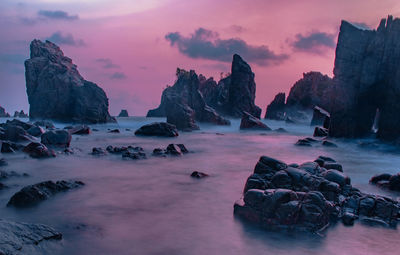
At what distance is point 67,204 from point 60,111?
174ft

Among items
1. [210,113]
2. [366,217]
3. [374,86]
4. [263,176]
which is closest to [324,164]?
[263,176]

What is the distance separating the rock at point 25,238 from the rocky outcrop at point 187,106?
Answer: 36.0 meters

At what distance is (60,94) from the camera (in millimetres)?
57844

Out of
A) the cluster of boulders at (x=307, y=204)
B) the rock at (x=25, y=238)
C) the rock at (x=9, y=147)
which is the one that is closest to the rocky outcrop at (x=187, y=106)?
the rock at (x=9, y=147)

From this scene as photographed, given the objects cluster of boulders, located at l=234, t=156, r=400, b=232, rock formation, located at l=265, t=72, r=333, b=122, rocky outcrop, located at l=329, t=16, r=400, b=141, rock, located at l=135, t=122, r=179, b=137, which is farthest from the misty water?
rock formation, located at l=265, t=72, r=333, b=122

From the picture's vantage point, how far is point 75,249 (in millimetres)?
6398

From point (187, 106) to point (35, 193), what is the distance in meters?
35.1

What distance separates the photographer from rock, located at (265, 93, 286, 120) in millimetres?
104075

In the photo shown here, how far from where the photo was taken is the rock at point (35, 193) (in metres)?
8.96

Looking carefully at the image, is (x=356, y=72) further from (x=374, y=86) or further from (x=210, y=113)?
(x=210, y=113)

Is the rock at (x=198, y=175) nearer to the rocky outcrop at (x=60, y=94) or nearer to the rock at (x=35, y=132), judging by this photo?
the rock at (x=35, y=132)

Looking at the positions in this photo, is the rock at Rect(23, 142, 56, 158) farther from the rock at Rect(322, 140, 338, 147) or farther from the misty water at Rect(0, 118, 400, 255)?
the rock at Rect(322, 140, 338, 147)

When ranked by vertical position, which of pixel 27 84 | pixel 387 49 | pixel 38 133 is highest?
pixel 387 49

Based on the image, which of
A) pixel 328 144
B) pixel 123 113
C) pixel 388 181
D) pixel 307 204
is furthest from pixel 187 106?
pixel 123 113
